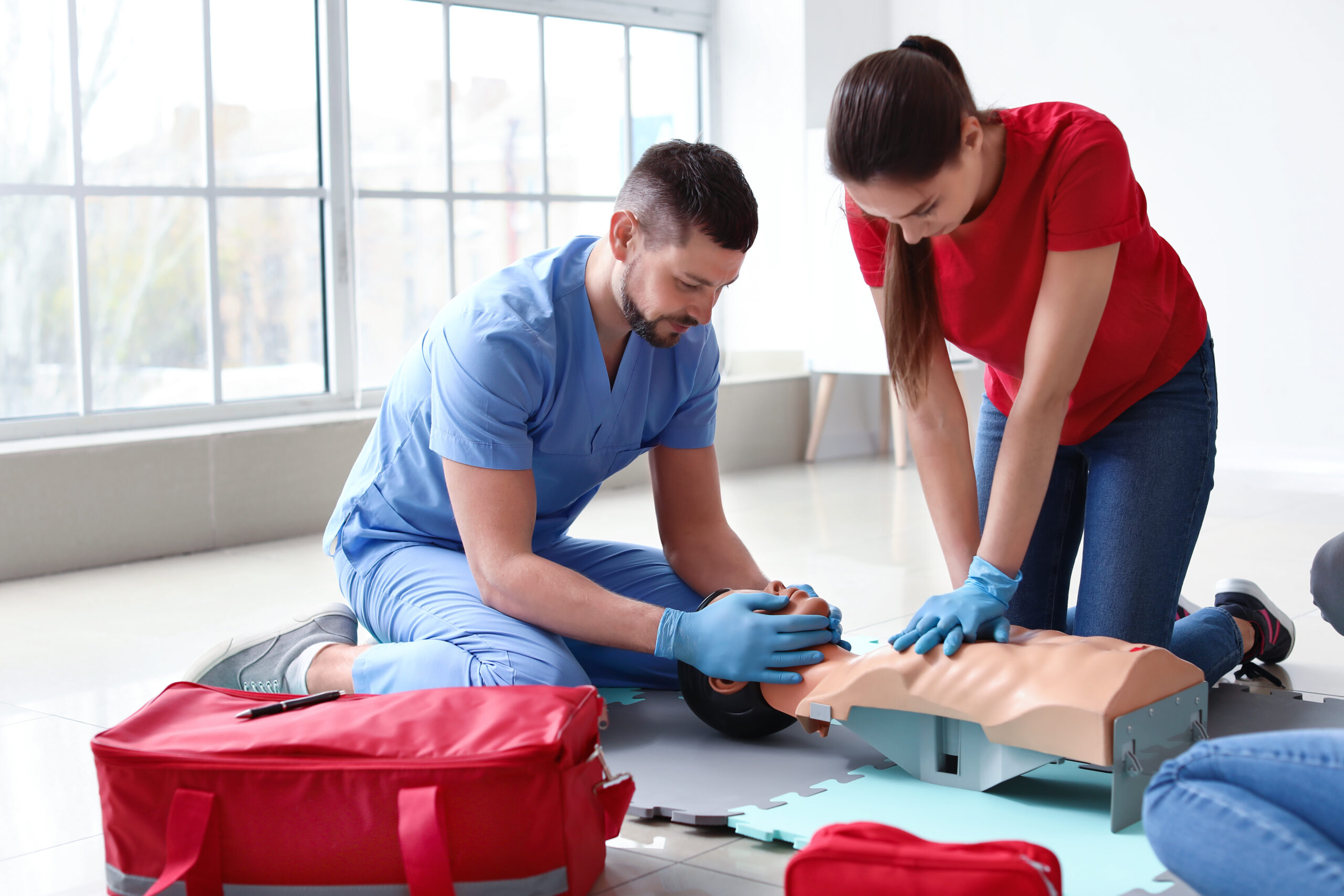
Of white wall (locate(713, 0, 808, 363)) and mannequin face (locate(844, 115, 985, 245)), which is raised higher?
A: white wall (locate(713, 0, 808, 363))

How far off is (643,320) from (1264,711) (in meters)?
1.09

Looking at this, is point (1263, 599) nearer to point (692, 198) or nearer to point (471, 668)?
point (692, 198)

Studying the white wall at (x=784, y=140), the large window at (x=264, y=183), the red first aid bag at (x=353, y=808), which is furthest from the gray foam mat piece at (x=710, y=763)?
the white wall at (x=784, y=140)

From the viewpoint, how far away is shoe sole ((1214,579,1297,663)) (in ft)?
6.89

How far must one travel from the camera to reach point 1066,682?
1370mm

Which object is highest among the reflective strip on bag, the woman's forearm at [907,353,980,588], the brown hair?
the brown hair

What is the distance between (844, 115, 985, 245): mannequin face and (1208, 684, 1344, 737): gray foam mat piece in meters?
0.84

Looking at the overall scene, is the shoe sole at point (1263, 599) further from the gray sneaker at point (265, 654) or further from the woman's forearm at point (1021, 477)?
the gray sneaker at point (265, 654)

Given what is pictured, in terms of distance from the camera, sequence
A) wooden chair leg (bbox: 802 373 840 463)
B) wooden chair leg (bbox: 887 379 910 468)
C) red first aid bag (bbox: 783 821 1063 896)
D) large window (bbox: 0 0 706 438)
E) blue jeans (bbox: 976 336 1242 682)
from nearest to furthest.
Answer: red first aid bag (bbox: 783 821 1063 896), blue jeans (bbox: 976 336 1242 682), large window (bbox: 0 0 706 438), wooden chair leg (bbox: 887 379 910 468), wooden chair leg (bbox: 802 373 840 463)

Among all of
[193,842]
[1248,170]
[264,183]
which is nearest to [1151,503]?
[193,842]

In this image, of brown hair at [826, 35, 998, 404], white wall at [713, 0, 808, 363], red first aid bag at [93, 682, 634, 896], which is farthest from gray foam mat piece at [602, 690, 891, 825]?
white wall at [713, 0, 808, 363]

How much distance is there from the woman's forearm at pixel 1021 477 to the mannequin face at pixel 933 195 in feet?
0.81

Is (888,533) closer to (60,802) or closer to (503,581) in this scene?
(503,581)

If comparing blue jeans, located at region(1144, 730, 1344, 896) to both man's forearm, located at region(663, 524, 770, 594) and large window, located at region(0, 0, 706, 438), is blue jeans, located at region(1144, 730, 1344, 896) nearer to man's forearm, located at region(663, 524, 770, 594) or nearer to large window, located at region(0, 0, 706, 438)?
man's forearm, located at region(663, 524, 770, 594)
